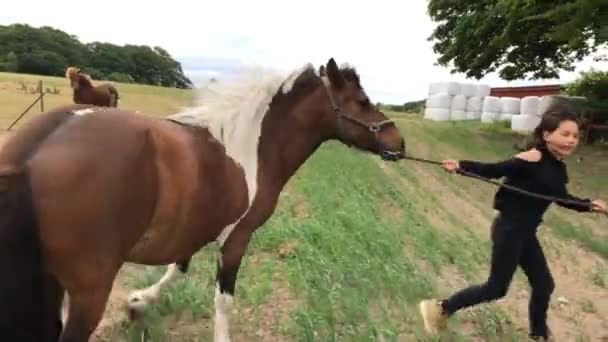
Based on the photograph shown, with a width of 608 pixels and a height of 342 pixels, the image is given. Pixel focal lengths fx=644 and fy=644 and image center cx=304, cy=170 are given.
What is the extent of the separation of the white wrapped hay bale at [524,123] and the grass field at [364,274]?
47.2 feet

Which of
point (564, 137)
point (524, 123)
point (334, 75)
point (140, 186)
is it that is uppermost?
point (334, 75)

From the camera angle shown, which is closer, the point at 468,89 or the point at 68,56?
the point at 468,89

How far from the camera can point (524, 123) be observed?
26.3 metres

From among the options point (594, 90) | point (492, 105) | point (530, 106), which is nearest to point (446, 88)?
point (492, 105)

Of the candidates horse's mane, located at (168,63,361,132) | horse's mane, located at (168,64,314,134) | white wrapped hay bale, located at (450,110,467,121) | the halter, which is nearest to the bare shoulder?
the halter

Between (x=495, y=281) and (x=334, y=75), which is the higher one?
(x=334, y=75)

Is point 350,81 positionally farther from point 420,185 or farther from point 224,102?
point 420,185

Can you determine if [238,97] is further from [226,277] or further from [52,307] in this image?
[52,307]

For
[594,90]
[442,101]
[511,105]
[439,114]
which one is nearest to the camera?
[594,90]

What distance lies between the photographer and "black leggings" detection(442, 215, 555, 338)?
4.53 metres

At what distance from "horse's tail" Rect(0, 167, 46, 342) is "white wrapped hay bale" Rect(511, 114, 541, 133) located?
24.9 meters

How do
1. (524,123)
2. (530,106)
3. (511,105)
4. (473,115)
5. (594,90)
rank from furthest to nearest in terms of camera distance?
(473,115)
(511,105)
(530,106)
(524,123)
(594,90)

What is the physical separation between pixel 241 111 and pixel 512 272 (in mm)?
2230

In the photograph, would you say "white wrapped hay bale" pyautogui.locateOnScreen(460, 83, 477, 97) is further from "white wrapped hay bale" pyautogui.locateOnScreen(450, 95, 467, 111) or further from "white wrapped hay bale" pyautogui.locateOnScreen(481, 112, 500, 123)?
"white wrapped hay bale" pyautogui.locateOnScreen(481, 112, 500, 123)
